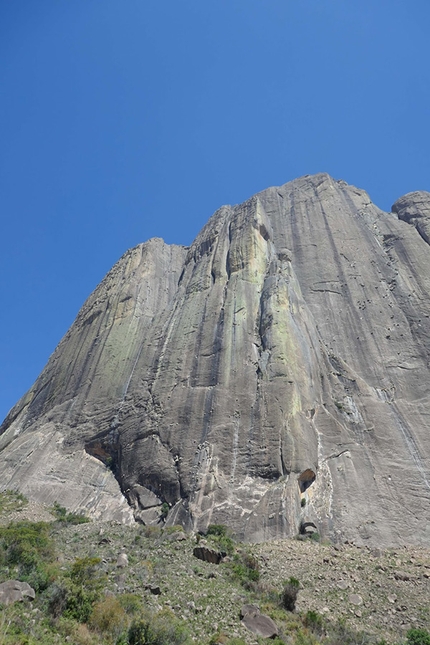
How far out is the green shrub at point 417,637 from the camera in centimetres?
1438

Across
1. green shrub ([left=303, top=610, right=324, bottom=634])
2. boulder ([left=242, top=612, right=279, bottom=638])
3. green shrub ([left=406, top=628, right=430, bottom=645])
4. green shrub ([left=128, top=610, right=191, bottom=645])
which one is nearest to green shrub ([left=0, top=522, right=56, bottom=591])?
green shrub ([left=128, top=610, right=191, bottom=645])

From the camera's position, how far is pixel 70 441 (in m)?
32.8

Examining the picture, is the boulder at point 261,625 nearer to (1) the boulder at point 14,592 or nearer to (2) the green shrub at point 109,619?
(2) the green shrub at point 109,619

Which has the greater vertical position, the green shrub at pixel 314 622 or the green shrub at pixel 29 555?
the green shrub at pixel 29 555

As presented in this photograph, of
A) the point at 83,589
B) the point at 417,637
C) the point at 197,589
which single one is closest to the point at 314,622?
the point at 417,637

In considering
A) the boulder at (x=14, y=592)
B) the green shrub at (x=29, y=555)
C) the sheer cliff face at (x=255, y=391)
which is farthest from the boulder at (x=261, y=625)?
the sheer cliff face at (x=255, y=391)

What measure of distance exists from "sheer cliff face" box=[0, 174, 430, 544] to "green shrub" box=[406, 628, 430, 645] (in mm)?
7779

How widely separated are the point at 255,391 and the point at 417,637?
1625cm

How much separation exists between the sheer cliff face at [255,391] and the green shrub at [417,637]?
7.78m

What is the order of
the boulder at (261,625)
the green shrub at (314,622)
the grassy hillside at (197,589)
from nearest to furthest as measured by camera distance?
the grassy hillside at (197,589) → the boulder at (261,625) → the green shrub at (314,622)

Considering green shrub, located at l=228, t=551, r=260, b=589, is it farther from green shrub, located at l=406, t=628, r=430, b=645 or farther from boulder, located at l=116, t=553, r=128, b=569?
green shrub, located at l=406, t=628, r=430, b=645

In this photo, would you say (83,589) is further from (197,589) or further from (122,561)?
(197,589)

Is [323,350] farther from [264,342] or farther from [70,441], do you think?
[70,441]

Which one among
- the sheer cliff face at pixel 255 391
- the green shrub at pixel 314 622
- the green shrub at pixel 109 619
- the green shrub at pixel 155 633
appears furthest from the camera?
the sheer cliff face at pixel 255 391
